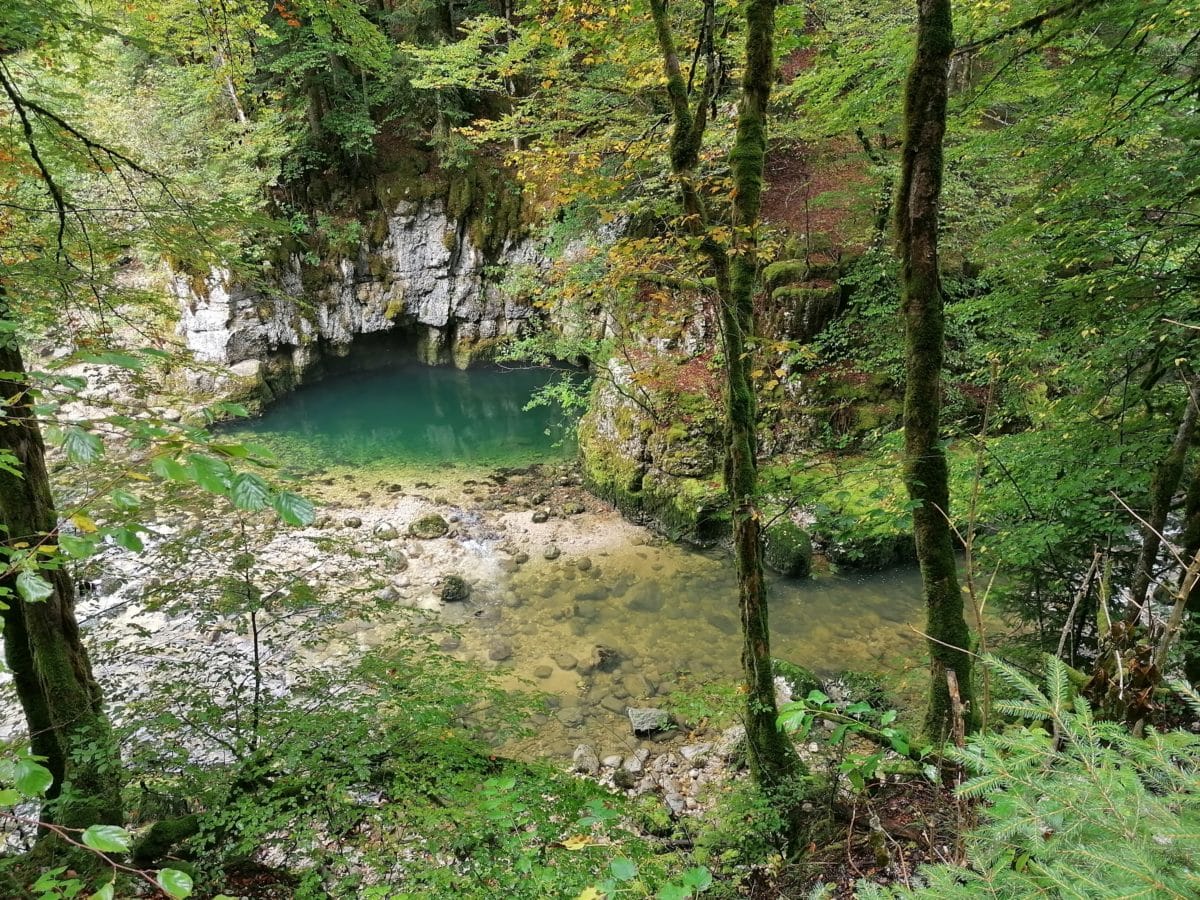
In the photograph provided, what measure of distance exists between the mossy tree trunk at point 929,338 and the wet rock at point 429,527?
814cm

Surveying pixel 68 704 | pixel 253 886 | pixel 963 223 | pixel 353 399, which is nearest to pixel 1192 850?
pixel 253 886

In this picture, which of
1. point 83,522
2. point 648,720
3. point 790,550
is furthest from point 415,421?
point 83,522

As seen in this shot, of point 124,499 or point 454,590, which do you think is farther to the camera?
point 454,590

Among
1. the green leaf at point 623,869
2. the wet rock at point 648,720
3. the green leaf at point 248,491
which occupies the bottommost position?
the wet rock at point 648,720

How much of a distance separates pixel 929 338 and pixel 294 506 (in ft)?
9.89

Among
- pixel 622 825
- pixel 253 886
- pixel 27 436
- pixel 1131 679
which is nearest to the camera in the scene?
pixel 1131 679

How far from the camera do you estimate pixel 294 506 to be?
1186 millimetres

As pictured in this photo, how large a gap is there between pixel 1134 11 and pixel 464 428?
14.1 m

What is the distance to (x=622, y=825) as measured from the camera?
4.04 metres

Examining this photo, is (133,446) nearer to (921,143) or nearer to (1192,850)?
(1192,850)

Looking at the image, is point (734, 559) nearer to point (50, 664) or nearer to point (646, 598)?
point (646, 598)

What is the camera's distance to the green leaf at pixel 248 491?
3.68 feet

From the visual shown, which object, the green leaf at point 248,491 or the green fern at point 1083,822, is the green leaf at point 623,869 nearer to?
the green fern at point 1083,822

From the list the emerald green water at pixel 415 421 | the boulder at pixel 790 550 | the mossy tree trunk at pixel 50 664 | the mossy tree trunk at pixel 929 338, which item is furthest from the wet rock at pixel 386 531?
the mossy tree trunk at pixel 929 338
